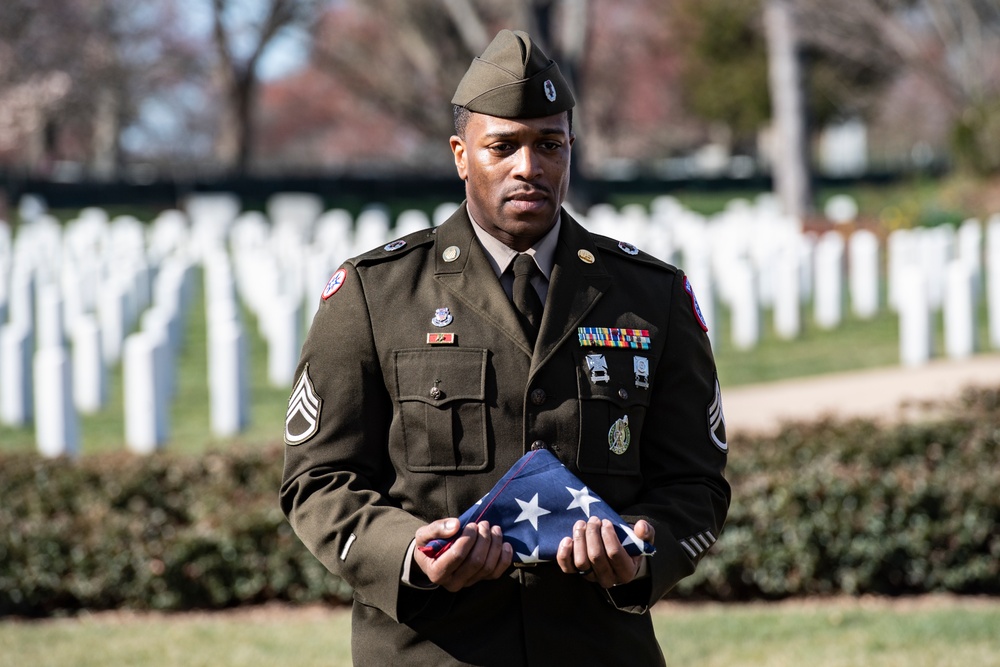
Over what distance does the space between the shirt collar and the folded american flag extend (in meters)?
0.40

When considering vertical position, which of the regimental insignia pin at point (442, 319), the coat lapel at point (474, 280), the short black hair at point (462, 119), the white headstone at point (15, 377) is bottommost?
the white headstone at point (15, 377)

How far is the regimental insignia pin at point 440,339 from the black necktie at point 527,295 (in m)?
0.14

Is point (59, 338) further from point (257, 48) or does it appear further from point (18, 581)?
point (257, 48)

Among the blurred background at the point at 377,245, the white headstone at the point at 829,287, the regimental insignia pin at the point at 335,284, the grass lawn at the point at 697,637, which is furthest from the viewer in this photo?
the white headstone at the point at 829,287

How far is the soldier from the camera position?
2.36m

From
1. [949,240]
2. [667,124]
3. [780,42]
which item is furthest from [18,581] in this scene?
[667,124]

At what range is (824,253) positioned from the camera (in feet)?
46.0

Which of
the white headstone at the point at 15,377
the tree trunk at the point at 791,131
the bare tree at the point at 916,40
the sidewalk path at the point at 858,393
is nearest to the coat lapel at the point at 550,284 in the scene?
the sidewalk path at the point at 858,393

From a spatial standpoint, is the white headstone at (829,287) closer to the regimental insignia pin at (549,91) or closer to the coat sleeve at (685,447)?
the coat sleeve at (685,447)

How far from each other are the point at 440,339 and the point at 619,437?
364 millimetres

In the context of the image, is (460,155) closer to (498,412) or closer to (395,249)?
(395,249)

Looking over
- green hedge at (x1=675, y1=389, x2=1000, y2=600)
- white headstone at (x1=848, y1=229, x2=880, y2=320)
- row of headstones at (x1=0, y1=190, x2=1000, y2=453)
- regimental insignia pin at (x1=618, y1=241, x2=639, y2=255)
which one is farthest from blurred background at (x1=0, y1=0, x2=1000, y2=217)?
regimental insignia pin at (x1=618, y1=241, x2=639, y2=255)

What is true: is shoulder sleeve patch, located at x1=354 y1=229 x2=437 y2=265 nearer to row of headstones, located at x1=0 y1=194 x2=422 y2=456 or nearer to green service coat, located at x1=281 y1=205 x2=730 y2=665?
green service coat, located at x1=281 y1=205 x2=730 y2=665

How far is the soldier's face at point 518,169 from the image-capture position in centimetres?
237
